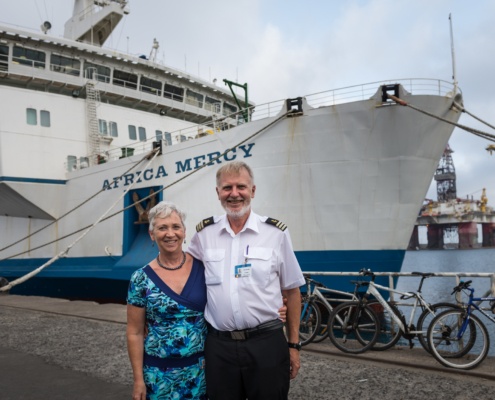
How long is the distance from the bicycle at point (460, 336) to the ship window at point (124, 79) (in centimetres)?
1369

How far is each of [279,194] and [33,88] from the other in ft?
31.7

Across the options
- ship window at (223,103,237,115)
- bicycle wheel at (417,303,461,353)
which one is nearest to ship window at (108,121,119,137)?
ship window at (223,103,237,115)

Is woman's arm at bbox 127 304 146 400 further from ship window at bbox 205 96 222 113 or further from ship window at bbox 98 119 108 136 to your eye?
ship window at bbox 205 96 222 113

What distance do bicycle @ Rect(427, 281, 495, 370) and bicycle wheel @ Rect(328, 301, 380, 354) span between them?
0.71 m

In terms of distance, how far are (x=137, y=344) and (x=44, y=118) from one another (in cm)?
1349

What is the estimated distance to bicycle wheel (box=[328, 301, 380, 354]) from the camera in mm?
5371

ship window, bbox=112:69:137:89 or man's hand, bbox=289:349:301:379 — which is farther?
ship window, bbox=112:69:137:89

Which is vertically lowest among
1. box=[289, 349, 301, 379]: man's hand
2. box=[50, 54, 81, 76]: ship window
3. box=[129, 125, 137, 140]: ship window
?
box=[289, 349, 301, 379]: man's hand

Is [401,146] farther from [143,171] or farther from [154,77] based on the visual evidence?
[154,77]

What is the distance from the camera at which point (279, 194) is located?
9.86 m

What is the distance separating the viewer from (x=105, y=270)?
40.4 feet

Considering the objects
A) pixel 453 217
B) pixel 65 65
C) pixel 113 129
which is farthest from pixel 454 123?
pixel 453 217

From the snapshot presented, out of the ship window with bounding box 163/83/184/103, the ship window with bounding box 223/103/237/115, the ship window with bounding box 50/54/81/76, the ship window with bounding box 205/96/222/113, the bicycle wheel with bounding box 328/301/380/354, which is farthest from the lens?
the ship window with bounding box 223/103/237/115

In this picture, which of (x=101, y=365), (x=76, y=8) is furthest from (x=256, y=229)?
(x=76, y=8)
